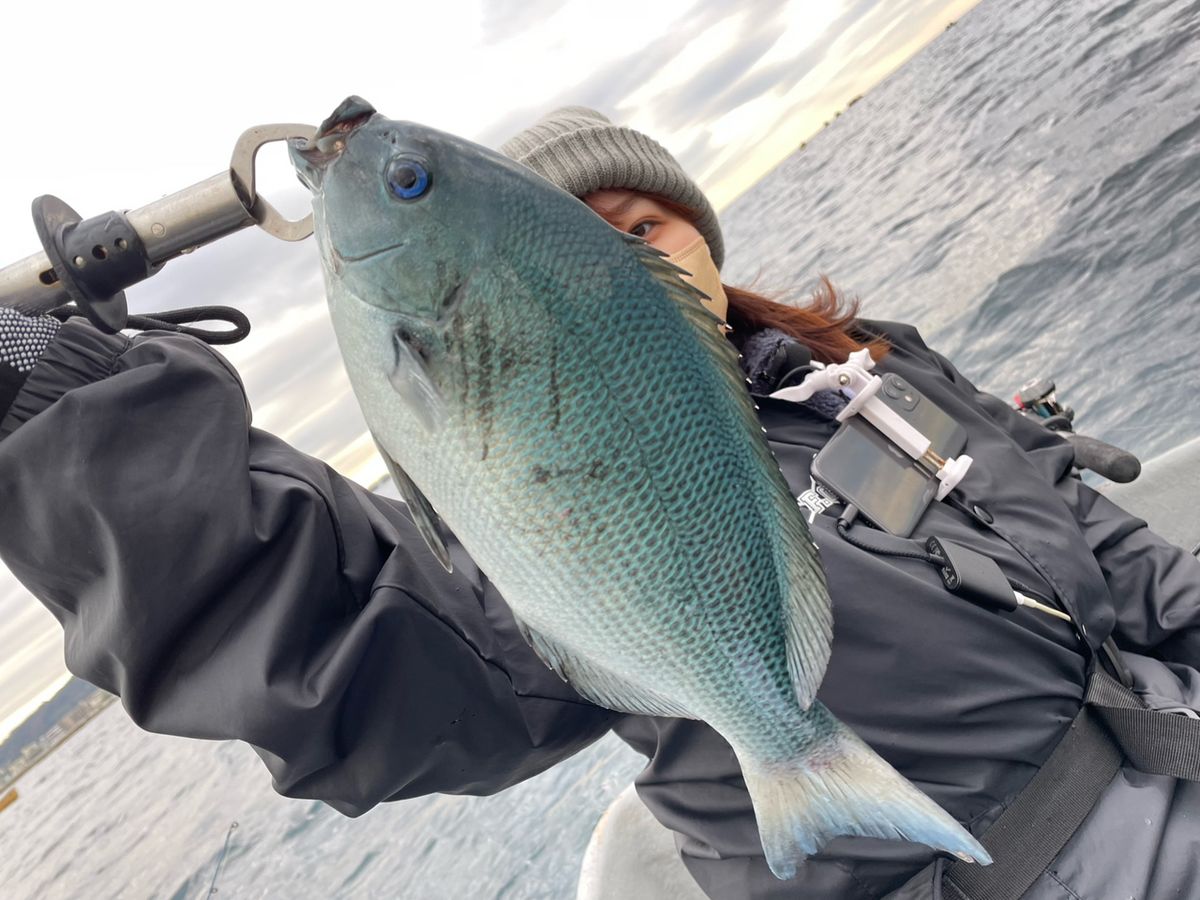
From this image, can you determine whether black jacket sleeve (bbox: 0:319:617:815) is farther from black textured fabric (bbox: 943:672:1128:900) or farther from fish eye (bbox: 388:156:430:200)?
black textured fabric (bbox: 943:672:1128:900)

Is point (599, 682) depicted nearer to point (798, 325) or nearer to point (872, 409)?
point (872, 409)

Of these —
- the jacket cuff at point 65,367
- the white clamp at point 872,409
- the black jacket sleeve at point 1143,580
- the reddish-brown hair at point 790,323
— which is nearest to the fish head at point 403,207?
the jacket cuff at point 65,367

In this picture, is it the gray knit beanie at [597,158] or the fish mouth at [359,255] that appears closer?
the fish mouth at [359,255]

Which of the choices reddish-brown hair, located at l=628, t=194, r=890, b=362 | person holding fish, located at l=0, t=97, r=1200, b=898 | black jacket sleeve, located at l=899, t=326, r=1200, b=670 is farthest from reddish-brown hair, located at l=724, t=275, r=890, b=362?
black jacket sleeve, located at l=899, t=326, r=1200, b=670

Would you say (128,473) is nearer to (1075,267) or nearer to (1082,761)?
(1082,761)

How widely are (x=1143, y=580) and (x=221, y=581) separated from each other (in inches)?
102

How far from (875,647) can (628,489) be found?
1.00 meters

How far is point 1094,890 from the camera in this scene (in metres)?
1.85

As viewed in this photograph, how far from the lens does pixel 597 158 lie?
7.94ft

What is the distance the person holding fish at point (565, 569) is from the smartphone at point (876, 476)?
8cm

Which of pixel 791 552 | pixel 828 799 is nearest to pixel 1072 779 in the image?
pixel 828 799

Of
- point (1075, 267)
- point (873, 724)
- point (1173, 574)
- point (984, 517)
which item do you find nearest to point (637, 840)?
point (873, 724)

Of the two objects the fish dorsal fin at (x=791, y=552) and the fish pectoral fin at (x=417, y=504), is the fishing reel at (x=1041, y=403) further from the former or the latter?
the fish pectoral fin at (x=417, y=504)

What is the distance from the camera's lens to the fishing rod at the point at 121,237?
1506 millimetres
